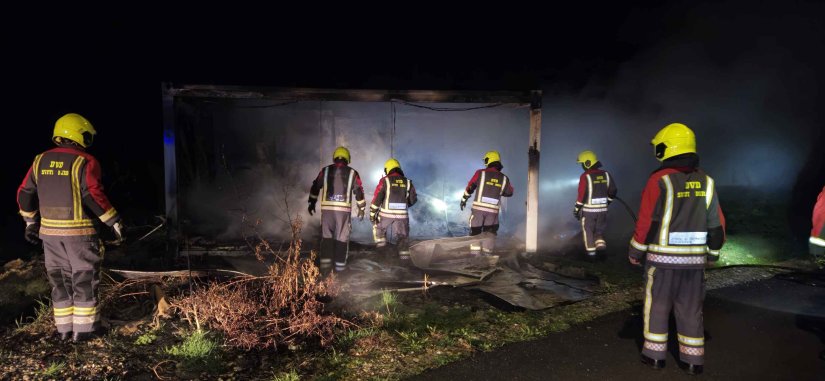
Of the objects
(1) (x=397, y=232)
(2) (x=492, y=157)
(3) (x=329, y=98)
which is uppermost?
(3) (x=329, y=98)

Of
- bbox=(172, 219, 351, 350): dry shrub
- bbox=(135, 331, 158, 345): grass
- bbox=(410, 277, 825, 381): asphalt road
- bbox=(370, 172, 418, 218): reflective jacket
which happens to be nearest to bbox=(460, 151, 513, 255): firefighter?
bbox=(370, 172, 418, 218): reflective jacket

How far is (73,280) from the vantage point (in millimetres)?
4086

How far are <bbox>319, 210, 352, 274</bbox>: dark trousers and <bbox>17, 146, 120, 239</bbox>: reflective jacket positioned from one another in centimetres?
333

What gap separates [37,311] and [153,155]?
18.1 meters

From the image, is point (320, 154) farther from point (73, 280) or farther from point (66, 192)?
point (73, 280)

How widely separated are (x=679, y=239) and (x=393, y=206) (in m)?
4.99

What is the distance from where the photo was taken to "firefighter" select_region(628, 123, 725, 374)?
11.8 ft

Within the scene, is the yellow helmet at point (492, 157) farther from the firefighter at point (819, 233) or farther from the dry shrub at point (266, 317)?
the firefighter at point (819, 233)

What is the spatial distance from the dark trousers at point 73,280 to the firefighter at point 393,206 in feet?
14.2

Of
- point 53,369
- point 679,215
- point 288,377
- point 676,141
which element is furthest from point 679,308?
point 53,369

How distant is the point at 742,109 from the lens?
1483 cm

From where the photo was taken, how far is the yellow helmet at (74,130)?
4152 millimetres

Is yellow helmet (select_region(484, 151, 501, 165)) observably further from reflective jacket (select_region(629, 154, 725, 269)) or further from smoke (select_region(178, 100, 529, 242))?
reflective jacket (select_region(629, 154, 725, 269))

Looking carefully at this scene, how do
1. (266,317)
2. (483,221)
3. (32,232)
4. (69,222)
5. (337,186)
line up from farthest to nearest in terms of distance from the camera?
1. (483,221)
2. (337,186)
3. (266,317)
4. (32,232)
5. (69,222)
